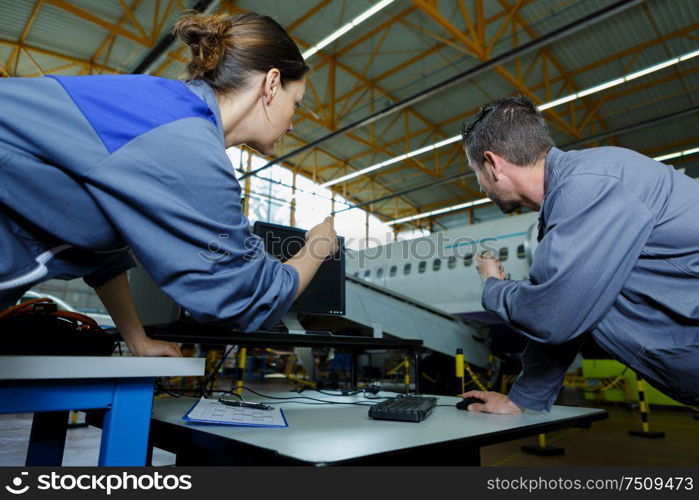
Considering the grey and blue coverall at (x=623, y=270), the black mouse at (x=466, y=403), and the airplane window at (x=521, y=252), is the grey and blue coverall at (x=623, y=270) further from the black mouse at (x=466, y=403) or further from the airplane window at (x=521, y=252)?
the airplane window at (x=521, y=252)

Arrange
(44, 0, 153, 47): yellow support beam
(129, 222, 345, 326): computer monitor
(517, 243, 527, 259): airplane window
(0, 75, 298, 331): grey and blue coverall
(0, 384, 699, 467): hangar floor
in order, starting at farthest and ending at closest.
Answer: (44, 0, 153, 47): yellow support beam
(517, 243, 527, 259): airplane window
(0, 384, 699, 467): hangar floor
(129, 222, 345, 326): computer monitor
(0, 75, 298, 331): grey and blue coverall

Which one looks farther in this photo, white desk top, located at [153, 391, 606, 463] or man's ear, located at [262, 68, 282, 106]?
man's ear, located at [262, 68, 282, 106]

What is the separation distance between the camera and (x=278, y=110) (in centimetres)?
109

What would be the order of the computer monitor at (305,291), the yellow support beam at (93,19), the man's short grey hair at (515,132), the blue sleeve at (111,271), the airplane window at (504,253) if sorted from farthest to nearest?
the yellow support beam at (93,19) < the airplane window at (504,253) < the computer monitor at (305,291) < the man's short grey hair at (515,132) < the blue sleeve at (111,271)

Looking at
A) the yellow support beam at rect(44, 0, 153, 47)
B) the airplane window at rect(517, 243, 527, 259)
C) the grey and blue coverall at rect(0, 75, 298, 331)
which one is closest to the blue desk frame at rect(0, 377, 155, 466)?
the grey and blue coverall at rect(0, 75, 298, 331)

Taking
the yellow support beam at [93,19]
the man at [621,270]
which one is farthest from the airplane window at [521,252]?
the yellow support beam at [93,19]

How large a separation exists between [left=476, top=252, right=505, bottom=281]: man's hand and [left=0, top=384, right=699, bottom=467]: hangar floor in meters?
2.46

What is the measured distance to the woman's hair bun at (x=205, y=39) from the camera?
0.98 meters

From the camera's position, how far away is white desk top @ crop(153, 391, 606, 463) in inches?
30.1

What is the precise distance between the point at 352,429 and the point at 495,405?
0.59 meters

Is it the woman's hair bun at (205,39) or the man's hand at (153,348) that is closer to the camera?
the woman's hair bun at (205,39)

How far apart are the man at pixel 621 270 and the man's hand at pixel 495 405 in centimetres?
36

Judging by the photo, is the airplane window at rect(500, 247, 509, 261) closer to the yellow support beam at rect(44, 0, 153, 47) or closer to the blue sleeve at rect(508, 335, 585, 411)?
the blue sleeve at rect(508, 335, 585, 411)

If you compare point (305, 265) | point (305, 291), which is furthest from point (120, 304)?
point (305, 291)
